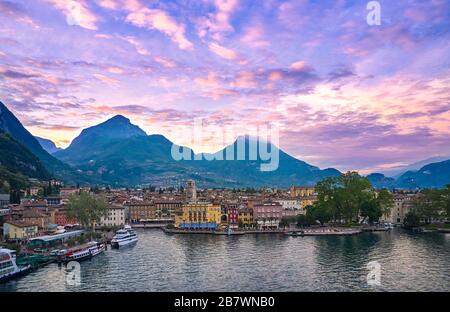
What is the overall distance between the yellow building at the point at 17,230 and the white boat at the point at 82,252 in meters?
5.23

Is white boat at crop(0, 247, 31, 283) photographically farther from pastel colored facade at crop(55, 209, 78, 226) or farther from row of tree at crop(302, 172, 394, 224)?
row of tree at crop(302, 172, 394, 224)

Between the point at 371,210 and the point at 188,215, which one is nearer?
the point at 371,210

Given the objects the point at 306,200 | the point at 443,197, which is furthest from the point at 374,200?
the point at 306,200

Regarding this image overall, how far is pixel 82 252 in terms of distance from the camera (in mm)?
23562

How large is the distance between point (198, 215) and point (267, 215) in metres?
6.45

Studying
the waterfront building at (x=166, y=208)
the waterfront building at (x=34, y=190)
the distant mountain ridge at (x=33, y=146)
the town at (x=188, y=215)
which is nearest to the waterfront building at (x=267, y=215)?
the town at (x=188, y=215)

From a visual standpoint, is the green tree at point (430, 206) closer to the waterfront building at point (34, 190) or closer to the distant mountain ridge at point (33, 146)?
the waterfront building at point (34, 190)

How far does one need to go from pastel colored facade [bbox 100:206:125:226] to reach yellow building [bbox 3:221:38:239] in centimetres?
1364

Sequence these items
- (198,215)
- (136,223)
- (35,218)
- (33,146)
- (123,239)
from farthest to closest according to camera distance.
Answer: (33,146) < (136,223) < (198,215) < (35,218) < (123,239)

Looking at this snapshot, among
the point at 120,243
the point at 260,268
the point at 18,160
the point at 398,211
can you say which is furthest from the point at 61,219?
the point at 18,160

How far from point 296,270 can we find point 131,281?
6.68 m

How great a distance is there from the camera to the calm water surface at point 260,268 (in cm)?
1559

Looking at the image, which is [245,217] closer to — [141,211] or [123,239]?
[141,211]

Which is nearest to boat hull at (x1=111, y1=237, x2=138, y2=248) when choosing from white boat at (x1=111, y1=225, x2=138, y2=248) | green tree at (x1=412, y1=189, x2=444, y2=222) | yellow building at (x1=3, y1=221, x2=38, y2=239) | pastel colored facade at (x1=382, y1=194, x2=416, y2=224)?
white boat at (x1=111, y1=225, x2=138, y2=248)
